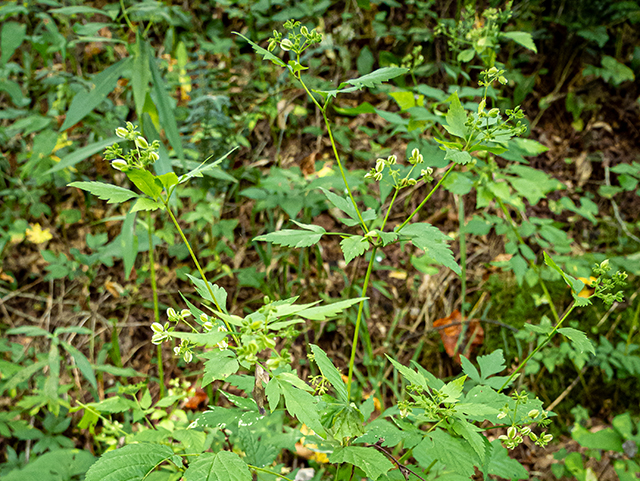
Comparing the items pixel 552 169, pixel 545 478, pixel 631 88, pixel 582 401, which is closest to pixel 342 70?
pixel 552 169

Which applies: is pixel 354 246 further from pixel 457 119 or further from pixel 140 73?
pixel 140 73

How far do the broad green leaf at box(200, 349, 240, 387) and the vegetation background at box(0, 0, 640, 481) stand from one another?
2.80 ft

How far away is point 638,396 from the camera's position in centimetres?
198

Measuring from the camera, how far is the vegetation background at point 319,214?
1810 millimetres

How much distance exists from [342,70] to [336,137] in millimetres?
874

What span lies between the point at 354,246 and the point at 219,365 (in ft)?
1.17

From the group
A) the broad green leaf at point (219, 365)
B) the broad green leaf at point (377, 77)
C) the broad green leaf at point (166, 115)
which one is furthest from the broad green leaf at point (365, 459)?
the broad green leaf at point (166, 115)

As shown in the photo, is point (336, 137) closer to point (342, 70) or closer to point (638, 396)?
point (342, 70)

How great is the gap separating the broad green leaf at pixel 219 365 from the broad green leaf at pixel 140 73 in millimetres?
1251

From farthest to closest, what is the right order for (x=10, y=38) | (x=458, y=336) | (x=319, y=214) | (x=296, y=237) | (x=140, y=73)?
(x=319, y=214) < (x=10, y=38) < (x=458, y=336) < (x=140, y=73) < (x=296, y=237)

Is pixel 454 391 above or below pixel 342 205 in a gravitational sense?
below

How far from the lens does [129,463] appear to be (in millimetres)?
757

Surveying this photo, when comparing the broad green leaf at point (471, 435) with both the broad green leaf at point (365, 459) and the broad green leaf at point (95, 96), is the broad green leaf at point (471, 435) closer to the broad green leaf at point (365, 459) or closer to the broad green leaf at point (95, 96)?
the broad green leaf at point (365, 459)

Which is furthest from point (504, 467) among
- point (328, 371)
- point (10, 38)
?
point (10, 38)
